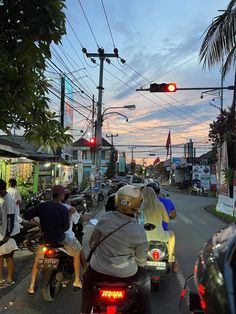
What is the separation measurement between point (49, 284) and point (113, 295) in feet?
9.54

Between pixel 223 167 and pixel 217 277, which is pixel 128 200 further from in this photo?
pixel 223 167

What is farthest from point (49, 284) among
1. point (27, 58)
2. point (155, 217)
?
point (27, 58)

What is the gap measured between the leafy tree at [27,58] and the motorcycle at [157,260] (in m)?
2.78

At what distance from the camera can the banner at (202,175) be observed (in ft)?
178

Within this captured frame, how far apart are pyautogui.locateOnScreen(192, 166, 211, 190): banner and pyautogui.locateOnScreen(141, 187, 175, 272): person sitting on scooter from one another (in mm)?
47368

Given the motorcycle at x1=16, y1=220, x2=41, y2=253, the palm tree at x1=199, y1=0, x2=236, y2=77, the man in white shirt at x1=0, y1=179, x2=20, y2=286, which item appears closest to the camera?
the man in white shirt at x1=0, y1=179, x2=20, y2=286

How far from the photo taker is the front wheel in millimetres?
6379

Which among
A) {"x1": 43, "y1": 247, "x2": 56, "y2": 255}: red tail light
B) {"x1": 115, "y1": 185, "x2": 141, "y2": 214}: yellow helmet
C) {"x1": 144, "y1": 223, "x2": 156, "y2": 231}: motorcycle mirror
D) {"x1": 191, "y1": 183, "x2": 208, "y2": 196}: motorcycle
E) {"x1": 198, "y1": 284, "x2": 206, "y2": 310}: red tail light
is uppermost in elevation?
{"x1": 115, "y1": 185, "x2": 141, "y2": 214}: yellow helmet

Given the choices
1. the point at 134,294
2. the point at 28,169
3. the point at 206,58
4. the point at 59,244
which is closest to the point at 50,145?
the point at 59,244

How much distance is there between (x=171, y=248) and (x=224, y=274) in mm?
5457

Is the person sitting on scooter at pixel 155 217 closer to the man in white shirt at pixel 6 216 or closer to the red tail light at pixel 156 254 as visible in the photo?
the red tail light at pixel 156 254

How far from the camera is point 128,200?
4.36 m

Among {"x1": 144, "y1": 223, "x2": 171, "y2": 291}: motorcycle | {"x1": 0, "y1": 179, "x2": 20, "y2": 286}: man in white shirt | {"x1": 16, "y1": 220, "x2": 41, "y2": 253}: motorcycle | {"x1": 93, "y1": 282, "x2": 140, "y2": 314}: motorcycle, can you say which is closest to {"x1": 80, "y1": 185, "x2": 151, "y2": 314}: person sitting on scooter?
{"x1": 93, "y1": 282, "x2": 140, "y2": 314}: motorcycle

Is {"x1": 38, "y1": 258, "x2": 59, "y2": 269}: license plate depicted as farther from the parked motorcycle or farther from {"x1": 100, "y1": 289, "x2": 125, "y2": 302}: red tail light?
the parked motorcycle
